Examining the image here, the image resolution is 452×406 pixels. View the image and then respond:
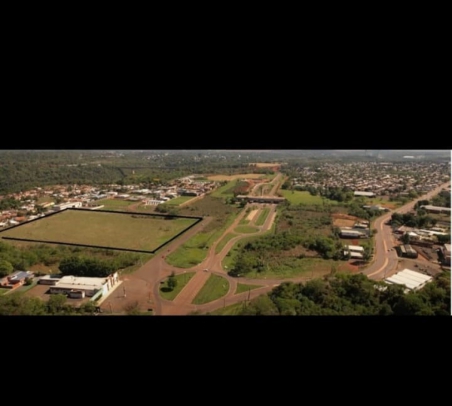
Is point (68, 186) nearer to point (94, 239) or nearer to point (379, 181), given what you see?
point (94, 239)

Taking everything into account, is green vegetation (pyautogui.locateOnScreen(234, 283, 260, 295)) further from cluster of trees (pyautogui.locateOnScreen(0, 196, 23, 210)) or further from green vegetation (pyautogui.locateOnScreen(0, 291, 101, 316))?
cluster of trees (pyautogui.locateOnScreen(0, 196, 23, 210))

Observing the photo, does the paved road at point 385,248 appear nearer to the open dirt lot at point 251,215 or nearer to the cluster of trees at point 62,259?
the open dirt lot at point 251,215

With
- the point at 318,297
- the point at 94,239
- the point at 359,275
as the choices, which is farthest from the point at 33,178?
the point at 359,275

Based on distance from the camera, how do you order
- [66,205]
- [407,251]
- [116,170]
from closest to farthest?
[407,251] → [66,205] → [116,170]

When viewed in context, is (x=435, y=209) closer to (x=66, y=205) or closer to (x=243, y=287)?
(x=243, y=287)

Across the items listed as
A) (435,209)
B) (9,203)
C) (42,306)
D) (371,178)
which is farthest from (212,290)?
(371,178)
